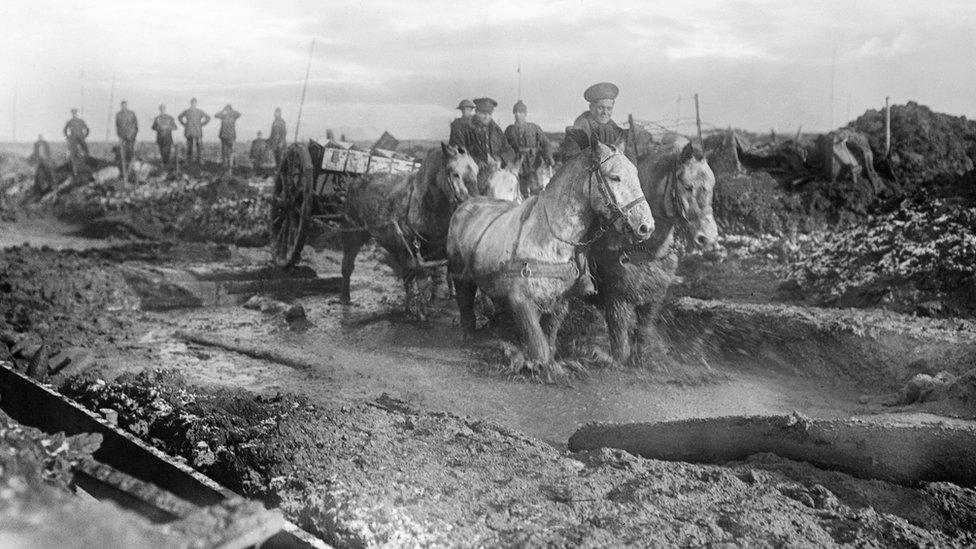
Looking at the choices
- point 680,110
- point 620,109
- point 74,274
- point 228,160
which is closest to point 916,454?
point 620,109

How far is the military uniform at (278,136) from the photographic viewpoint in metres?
10.1

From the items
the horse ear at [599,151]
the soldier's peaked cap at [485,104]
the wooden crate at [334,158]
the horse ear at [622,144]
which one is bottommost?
the wooden crate at [334,158]

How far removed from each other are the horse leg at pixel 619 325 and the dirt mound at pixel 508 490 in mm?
1989

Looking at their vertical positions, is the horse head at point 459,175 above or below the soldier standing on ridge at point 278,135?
below

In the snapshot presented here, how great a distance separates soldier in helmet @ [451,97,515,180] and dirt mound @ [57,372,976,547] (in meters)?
4.07

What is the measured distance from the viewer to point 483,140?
789 centimetres

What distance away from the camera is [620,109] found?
6.47 m

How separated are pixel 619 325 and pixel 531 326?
2.69 ft

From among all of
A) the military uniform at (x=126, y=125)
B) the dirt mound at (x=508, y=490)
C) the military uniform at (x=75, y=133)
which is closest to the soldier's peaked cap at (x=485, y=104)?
the dirt mound at (x=508, y=490)

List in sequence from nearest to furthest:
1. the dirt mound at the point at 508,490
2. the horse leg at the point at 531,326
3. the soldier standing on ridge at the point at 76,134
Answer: the dirt mound at the point at 508,490, the horse leg at the point at 531,326, the soldier standing on ridge at the point at 76,134

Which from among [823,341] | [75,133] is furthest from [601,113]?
[75,133]

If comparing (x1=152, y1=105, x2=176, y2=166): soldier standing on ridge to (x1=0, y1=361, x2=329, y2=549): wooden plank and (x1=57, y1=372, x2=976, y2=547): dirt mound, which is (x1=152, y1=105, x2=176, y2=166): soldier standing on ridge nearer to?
(x1=0, y1=361, x2=329, y2=549): wooden plank

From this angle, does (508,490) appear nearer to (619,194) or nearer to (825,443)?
(825,443)

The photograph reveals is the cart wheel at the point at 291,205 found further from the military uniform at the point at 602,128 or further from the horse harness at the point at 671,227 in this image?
the horse harness at the point at 671,227
